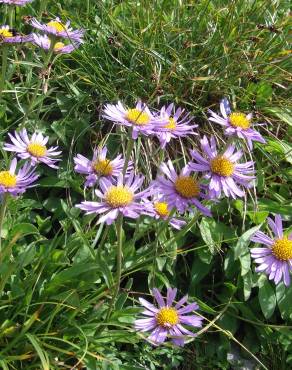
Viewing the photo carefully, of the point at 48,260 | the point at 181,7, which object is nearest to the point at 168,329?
the point at 48,260

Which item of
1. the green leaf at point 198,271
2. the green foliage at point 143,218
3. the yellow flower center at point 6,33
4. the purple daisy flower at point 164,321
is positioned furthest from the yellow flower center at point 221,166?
the yellow flower center at point 6,33

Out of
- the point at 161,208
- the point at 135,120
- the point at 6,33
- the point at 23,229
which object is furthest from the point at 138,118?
the point at 6,33

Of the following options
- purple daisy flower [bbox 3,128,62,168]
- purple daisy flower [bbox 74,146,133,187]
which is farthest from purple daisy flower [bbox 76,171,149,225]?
purple daisy flower [bbox 3,128,62,168]

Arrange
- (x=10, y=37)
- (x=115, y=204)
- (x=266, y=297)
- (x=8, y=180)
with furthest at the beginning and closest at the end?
(x=266, y=297), (x=10, y=37), (x=8, y=180), (x=115, y=204)

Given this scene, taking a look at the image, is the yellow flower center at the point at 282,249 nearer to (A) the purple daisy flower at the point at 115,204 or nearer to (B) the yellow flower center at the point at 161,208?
(B) the yellow flower center at the point at 161,208

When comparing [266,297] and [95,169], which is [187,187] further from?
[266,297]

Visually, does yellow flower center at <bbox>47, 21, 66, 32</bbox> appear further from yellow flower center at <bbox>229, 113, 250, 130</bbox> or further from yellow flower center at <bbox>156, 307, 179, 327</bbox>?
yellow flower center at <bbox>156, 307, 179, 327</bbox>

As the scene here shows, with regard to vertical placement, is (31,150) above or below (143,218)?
above
